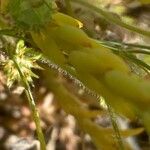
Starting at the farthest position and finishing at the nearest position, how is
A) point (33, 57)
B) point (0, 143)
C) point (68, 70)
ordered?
point (0, 143)
point (33, 57)
point (68, 70)

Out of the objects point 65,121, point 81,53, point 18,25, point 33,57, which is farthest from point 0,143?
point 81,53

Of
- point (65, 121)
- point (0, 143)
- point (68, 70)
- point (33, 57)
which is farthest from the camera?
point (65, 121)

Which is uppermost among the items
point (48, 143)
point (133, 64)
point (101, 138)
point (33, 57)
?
point (133, 64)

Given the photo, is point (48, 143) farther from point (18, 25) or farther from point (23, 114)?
point (18, 25)

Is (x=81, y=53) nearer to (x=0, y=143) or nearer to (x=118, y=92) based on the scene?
(x=118, y=92)

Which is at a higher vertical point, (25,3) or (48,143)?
(25,3)

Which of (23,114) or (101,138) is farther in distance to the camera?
(23,114)

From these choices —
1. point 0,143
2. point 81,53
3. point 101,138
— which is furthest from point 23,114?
point 81,53

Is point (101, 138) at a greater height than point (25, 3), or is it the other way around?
point (25, 3)

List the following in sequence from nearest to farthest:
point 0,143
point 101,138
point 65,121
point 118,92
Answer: point 118,92 → point 101,138 → point 0,143 → point 65,121
